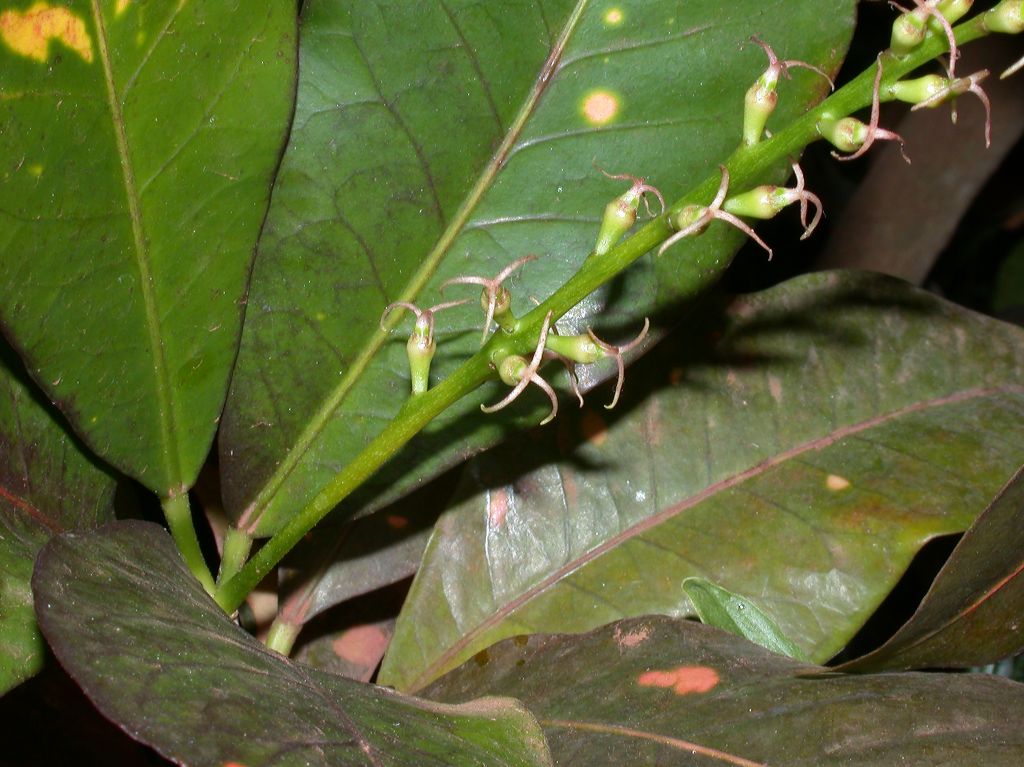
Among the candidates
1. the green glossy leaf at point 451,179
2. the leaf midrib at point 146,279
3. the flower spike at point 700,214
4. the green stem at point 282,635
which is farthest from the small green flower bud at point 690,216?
the green stem at point 282,635

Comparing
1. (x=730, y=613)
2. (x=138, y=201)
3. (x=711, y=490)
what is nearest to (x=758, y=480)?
(x=711, y=490)

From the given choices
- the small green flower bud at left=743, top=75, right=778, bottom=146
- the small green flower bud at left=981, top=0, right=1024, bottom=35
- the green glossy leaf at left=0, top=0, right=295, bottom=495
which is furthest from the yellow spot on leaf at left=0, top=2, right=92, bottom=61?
the small green flower bud at left=981, top=0, right=1024, bottom=35

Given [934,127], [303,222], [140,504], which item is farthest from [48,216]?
[934,127]

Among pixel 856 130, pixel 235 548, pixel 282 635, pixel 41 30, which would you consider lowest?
pixel 282 635

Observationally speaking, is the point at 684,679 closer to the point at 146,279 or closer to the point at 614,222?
the point at 614,222

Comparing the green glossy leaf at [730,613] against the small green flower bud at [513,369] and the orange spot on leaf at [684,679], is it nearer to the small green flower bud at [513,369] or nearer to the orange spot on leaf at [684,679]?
the orange spot on leaf at [684,679]

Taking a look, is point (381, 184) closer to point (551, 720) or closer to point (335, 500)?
point (335, 500)
